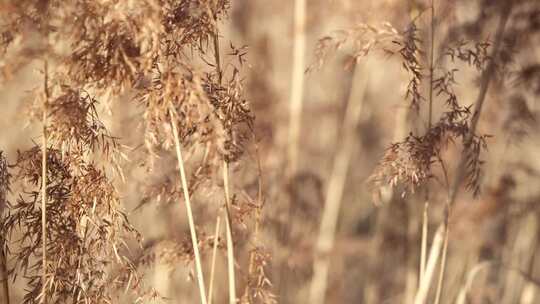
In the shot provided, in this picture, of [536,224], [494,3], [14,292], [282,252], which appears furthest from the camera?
[536,224]

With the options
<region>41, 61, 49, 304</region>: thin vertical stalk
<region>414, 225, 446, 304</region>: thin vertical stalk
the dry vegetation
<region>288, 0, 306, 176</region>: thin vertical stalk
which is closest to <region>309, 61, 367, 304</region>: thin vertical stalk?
the dry vegetation

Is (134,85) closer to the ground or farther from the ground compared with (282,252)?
farther from the ground

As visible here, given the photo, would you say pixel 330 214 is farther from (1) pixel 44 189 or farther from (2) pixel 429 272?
(1) pixel 44 189

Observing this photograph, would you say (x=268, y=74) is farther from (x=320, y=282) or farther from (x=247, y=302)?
(x=247, y=302)

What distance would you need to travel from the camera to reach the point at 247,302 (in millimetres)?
2463

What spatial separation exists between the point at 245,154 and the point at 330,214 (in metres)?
1.51

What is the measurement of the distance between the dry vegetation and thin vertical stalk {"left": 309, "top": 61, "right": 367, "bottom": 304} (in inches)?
0.8

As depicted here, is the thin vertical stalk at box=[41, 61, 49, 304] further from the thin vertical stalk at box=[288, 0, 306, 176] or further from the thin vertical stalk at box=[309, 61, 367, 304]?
the thin vertical stalk at box=[309, 61, 367, 304]

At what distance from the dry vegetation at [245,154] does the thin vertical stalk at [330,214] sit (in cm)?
2

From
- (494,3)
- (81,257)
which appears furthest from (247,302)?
(494,3)

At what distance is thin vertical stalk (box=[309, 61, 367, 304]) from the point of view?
440 cm

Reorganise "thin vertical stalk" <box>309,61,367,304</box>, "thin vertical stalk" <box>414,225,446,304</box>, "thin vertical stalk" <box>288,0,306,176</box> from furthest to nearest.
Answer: "thin vertical stalk" <box>309,61,367,304</box>
"thin vertical stalk" <box>288,0,306,176</box>
"thin vertical stalk" <box>414,225,446,304</box>

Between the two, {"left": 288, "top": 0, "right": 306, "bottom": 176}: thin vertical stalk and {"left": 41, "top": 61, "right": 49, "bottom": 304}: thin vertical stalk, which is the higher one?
{"left": 288, "top": 0, "right": 306, "bottom": 176}: thin vertical stalk

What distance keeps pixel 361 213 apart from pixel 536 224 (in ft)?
7.24
